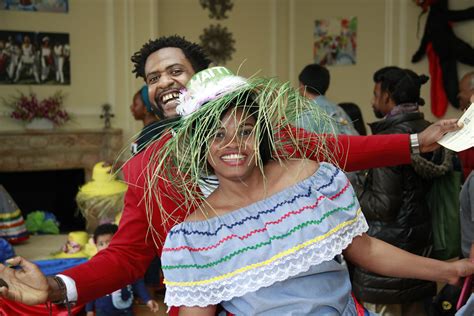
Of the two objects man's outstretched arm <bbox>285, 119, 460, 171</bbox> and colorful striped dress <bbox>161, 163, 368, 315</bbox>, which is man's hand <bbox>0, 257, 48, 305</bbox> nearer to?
colorful striped dress <bbox>161, 163, 368, 315</bbox>

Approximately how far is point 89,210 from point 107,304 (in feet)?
3.48

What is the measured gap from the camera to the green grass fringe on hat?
4.75ft

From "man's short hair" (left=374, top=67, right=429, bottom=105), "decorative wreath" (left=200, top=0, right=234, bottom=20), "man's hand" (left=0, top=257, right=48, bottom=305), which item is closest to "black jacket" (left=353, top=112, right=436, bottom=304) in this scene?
"man's short hair" (left=374, top=67, right=429, bottom=105)

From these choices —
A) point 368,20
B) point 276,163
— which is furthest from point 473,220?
point 368,20

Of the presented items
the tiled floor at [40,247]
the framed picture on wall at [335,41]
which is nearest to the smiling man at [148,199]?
the tiled floor at [40,247]

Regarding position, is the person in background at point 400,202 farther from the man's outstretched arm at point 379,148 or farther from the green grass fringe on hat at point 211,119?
the green grass fringe on hat at point 211,119

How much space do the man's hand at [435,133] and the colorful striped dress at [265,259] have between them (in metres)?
0.56

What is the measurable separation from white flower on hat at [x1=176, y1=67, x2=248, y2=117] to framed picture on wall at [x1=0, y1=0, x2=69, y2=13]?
6.18 metres

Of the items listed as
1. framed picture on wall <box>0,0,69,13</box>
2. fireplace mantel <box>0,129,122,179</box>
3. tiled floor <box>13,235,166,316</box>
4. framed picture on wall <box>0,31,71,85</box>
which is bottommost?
tiled floor <box>13,235,166,316</box>

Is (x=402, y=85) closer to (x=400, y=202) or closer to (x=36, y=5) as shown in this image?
(x=400, y=202)

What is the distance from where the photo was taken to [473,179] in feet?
8.18

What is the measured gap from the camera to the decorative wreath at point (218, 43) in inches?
311

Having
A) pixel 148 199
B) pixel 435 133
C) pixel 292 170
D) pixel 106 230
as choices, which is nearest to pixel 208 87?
pixel 292 170

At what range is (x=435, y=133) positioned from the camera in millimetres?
1851
